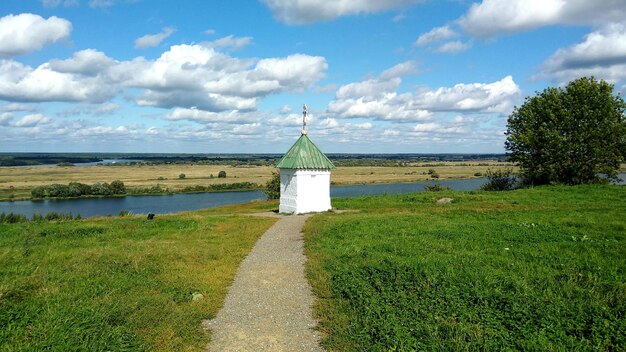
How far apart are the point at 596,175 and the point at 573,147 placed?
3.83 metres

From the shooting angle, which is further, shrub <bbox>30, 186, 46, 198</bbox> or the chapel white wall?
shrub <bbox>30, 186, 46, 198</bbox>

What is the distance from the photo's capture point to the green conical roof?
90.0 ft

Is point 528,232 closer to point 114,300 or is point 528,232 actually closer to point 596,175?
point 114,300

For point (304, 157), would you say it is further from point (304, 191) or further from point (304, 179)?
point (304, 191)

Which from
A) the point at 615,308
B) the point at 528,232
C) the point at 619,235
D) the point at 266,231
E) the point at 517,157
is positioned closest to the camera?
the point at 615,308

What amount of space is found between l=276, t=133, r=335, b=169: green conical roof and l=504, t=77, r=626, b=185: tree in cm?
1993

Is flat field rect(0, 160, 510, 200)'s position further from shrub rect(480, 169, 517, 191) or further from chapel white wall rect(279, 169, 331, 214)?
chapel white wall rect(279, 169, 331, 214)

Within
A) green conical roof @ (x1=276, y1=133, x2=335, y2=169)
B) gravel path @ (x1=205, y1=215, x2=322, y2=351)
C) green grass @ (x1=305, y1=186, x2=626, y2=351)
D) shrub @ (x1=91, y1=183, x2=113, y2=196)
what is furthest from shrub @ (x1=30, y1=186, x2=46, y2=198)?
gravel path @ (x1=205, y1=215, x2=322, y2=351)

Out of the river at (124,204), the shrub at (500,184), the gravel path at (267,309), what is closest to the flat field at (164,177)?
the river at (124,204)

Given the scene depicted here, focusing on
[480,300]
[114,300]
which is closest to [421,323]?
[480,300]

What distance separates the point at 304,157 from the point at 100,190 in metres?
73.7

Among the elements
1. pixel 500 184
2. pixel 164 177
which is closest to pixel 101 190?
pixel 164 177

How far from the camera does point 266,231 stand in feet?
67.6

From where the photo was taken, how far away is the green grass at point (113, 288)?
7469 mm
